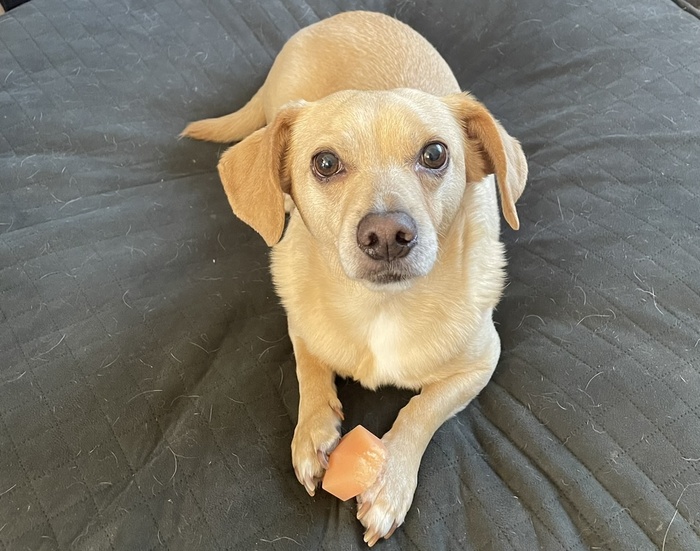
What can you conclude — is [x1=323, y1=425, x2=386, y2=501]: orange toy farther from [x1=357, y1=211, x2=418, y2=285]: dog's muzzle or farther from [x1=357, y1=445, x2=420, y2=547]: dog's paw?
[x1=357, y1=211, x2=418, y2=285]: dog's muzzle

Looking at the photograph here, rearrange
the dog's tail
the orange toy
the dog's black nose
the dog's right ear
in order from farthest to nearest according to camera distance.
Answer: the dog's tail
the dog's right ear
the orange toy
the dog's black nose

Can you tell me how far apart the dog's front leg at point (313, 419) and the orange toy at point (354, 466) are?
0.10ft

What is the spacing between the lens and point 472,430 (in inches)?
62.2

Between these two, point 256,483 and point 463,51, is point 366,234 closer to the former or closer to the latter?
point 256,483

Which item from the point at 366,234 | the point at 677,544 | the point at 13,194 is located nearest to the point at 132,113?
the point at 13,194

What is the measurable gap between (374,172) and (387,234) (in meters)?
0.21

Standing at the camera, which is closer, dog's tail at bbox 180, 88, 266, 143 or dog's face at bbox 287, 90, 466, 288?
dog's face at bbox 287, 90, 466, 288

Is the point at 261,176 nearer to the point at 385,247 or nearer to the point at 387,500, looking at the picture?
the point at 385,247

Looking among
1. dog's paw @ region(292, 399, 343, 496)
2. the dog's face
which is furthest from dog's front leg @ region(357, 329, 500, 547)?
the dog's face

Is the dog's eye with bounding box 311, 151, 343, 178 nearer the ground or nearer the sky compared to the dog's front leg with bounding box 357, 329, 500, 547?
nearer the sky

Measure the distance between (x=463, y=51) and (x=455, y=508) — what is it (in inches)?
79.9

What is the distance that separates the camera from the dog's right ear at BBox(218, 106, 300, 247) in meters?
1.50

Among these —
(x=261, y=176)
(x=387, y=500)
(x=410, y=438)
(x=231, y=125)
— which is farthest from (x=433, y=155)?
(x=231, y=125)

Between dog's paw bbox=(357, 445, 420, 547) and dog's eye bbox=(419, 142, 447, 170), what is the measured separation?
68 cm
